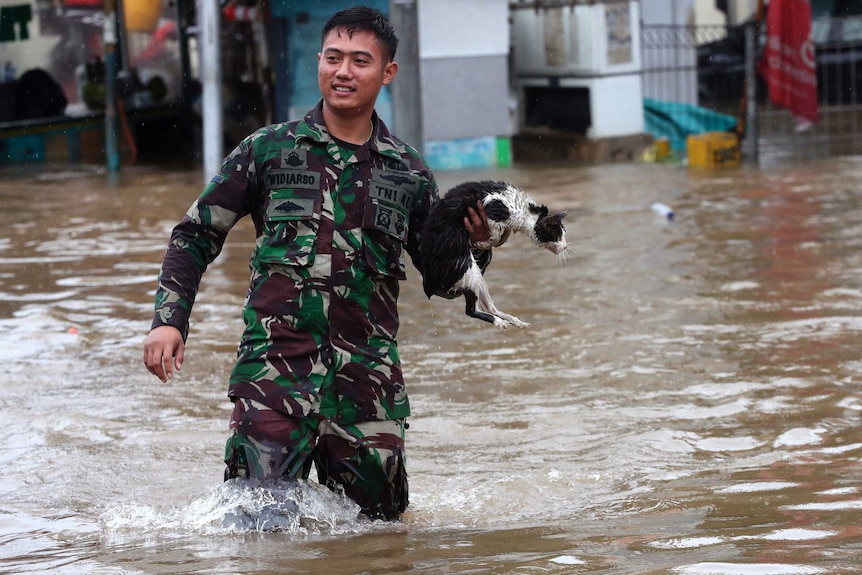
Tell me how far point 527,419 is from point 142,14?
56.1 feet

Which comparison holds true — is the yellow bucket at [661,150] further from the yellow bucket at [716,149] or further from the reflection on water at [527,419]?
the reflection on water at [527,419]

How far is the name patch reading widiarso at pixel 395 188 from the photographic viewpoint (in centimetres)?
380

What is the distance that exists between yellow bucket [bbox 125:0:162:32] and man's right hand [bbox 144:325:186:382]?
18.0m

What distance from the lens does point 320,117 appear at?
12.5 ft

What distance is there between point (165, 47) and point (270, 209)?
1885cm

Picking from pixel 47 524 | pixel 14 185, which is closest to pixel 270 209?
pixel 47 524

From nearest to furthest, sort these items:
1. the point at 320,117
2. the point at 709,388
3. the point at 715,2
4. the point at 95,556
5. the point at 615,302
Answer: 1. the point at 95,556
2. the point at 320,117
3. the point at 709,388
4. the point at 615,302
5. the point at 715,2

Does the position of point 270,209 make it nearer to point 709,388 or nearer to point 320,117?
point 320,117

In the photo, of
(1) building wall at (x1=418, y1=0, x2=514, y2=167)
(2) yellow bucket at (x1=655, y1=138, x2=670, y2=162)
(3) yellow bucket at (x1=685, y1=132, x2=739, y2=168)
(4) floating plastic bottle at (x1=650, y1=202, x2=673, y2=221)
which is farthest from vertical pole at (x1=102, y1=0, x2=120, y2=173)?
(4) floating plastic bottle at (x1=650, y1=202, x2=673, y2=221)

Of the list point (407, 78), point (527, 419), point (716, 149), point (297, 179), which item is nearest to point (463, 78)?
point (407, 78)

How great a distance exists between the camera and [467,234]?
12.4ft

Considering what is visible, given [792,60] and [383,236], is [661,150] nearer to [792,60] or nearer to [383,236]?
[792,60]

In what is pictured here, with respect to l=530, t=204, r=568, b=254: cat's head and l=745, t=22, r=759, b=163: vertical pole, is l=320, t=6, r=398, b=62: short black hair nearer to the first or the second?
l=530, t=204, r=568, b=254: cat's head

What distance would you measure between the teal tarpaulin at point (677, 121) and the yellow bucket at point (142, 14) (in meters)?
8.50
